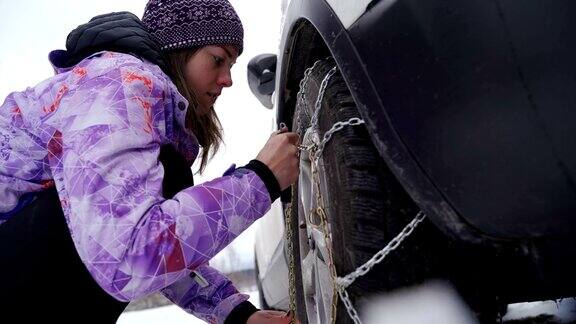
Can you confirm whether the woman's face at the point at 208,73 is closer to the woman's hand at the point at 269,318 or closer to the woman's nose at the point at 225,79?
the woman's nose at the point at 225,79

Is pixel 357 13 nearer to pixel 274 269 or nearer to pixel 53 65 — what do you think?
pixel 53 65

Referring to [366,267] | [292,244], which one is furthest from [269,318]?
[366,267]

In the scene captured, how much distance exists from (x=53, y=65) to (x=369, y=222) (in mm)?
922

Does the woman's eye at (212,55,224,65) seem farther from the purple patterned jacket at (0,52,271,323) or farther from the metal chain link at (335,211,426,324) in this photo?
the metal chain link at (335,211,426,324)

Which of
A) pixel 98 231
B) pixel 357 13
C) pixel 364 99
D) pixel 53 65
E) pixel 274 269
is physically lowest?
pixel 274 269

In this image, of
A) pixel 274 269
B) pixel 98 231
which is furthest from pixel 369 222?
pixel 274 269

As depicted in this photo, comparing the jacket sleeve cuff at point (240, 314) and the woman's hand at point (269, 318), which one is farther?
the jacket sleeve cuff at point (240, 314)

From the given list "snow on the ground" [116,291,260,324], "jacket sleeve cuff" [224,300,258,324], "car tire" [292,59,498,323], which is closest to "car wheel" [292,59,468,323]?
"car tire" [292,59,498,323]

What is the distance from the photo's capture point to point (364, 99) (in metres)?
0.76

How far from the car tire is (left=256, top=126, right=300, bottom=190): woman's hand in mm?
238

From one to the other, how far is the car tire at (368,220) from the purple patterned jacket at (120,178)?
26 cm

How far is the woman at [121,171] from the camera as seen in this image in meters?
0.95

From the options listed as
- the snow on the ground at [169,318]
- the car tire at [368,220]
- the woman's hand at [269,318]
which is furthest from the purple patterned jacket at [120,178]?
the snow on the ground at [169,318]

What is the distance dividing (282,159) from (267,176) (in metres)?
0.06
